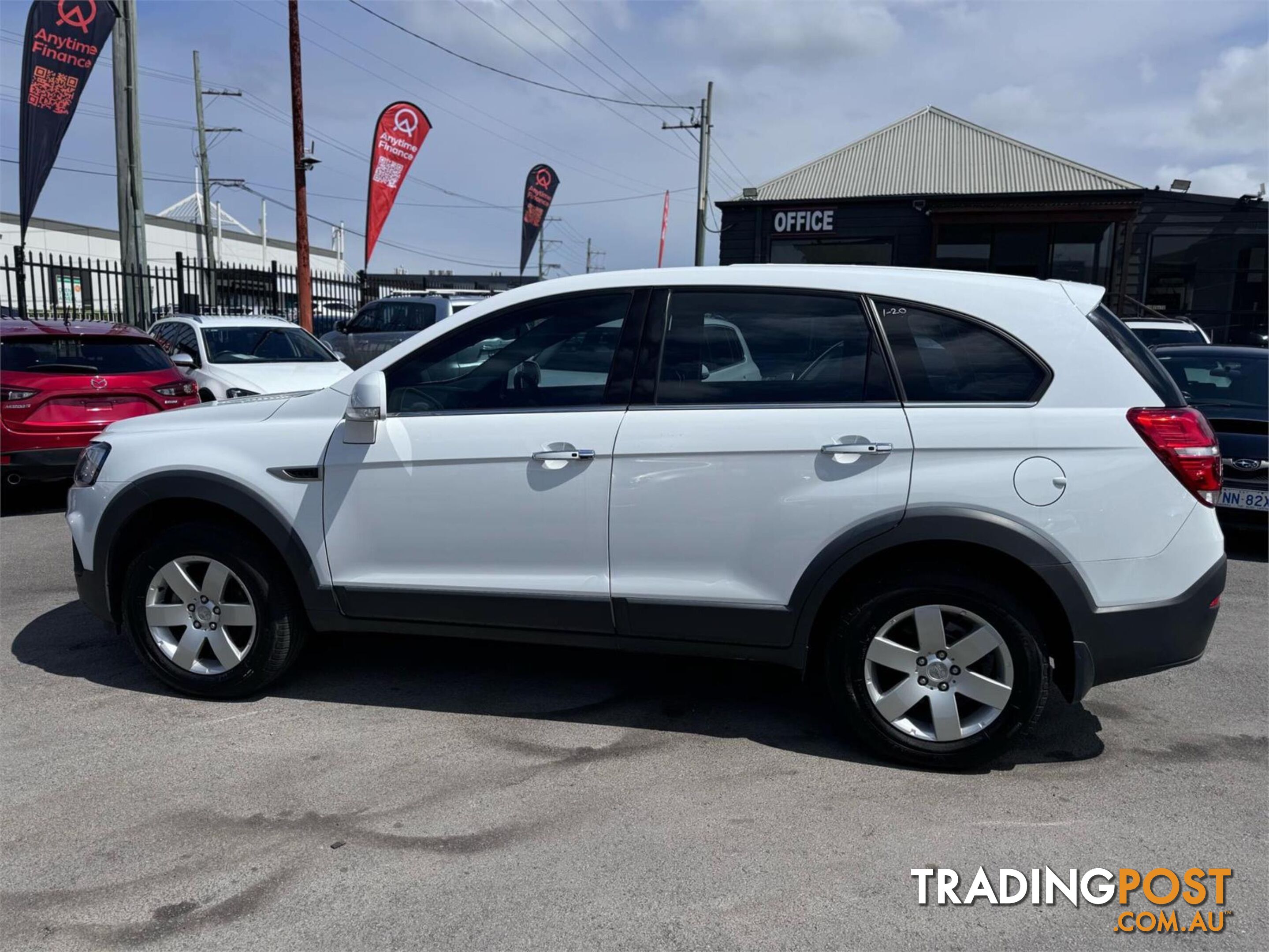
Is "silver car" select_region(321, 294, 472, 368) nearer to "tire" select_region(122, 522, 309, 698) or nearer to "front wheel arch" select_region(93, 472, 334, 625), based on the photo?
"front wheel arch" select_region(93, 472, 334, 625)

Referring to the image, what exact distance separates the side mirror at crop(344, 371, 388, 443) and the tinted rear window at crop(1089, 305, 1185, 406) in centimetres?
257

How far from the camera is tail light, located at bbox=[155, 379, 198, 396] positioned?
8445 mm

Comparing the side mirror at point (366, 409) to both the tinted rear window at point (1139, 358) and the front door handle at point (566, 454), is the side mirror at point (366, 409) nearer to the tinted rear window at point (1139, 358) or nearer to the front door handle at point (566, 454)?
the front door handle at point (566, 454)

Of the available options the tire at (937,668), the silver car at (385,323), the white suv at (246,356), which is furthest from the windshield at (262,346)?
the tire at (937,668)

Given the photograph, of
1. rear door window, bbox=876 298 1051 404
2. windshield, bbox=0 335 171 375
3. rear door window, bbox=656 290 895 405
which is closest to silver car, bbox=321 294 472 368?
windshield, bbox=0 335 171 375

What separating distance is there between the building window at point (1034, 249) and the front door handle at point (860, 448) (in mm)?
19136

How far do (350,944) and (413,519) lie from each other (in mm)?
1636

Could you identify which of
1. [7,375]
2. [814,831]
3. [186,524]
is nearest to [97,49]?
[7,375]

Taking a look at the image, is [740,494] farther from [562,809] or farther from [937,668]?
[562,809]

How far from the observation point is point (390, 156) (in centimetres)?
1777

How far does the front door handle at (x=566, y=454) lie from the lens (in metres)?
3.59

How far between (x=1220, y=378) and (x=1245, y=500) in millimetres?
1417

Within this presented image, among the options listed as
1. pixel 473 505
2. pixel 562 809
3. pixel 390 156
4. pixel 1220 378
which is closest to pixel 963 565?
pixel 562 809

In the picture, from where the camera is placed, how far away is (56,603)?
555cm
